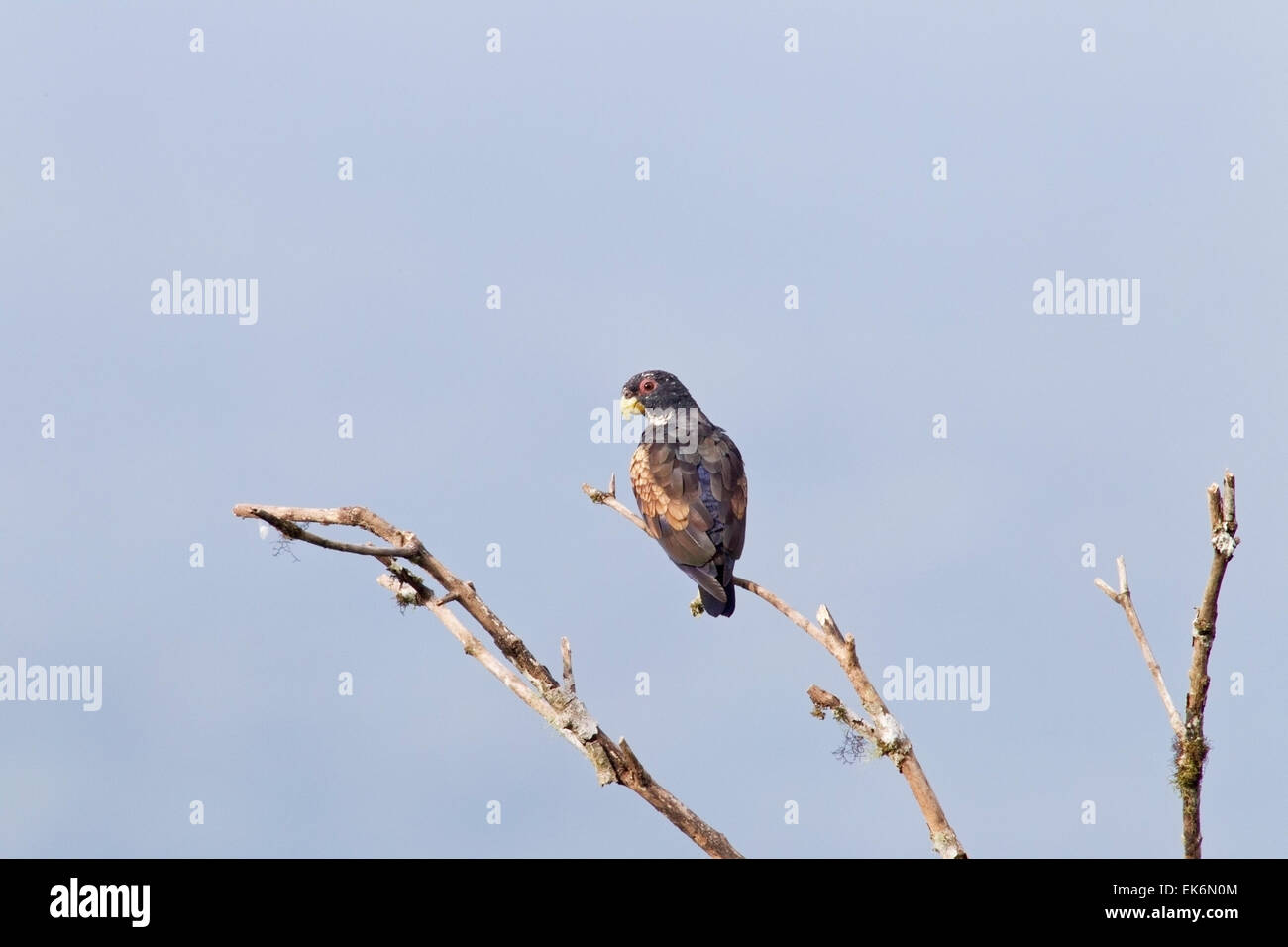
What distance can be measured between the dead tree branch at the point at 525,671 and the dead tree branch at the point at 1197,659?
7.31 feet

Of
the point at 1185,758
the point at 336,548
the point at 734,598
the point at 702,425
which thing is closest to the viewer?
the point at 336,548

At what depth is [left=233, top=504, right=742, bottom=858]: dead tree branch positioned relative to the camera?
6172 mm

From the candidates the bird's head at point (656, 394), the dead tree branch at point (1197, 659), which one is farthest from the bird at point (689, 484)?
the dead tree branch at point (1197, 659)

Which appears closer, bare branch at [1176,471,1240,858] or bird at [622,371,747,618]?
bare branch at [1176,471,1240,858]

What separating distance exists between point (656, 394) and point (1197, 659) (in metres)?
7.07

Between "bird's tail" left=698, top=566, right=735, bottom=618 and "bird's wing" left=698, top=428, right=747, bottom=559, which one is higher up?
"bird's wing" left=698, top=428, right=747, bottom=559

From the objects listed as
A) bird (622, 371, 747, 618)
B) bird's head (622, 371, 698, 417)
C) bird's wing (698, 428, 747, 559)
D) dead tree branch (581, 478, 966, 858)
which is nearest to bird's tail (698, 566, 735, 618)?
bird (622, 371, 747, 618)

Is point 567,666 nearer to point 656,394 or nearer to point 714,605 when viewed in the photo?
point 714,605

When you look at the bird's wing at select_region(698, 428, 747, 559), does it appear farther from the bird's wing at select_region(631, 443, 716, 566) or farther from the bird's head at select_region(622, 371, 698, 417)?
the bird's head at select_region(622, 371, 698, 417)

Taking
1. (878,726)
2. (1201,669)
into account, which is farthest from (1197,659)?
(878,726)

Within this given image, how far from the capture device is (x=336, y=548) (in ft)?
19.1
